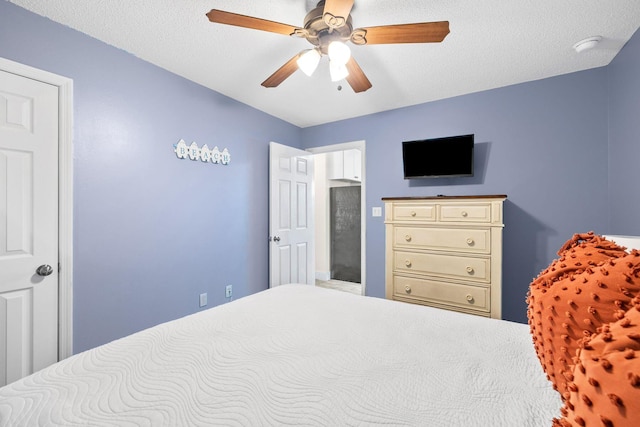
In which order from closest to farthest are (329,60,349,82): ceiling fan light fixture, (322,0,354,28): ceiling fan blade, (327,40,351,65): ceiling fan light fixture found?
1. (322,0,354,28): ceiling fan blade
2. (327,40,351,65): ceiling fan light fixture
3. (329,60,349,82): ceiling fan light fixture

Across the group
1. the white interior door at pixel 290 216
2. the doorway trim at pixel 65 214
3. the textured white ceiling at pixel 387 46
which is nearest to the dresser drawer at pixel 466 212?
the textured white ceiling at pixel 387 46

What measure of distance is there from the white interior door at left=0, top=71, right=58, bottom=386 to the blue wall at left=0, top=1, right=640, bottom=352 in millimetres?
138

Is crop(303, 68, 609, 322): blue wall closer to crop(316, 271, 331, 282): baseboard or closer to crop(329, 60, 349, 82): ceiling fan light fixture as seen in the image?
crop(329, 60, 349, 82): ceiling fan light fixture

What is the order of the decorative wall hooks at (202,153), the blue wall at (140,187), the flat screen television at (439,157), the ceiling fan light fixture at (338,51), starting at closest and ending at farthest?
the ceiling fan light fixture at (338,51) < the blue wall at (140,187) < the decorative wall hooks at (202,153) < the flat screen television at (439,157)

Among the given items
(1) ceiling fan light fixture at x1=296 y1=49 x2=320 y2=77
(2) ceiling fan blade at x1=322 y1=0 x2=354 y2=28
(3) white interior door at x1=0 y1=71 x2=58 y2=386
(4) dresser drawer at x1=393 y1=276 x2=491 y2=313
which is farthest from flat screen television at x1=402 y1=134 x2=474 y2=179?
(3) white interior door at x1=0 y1=71 x2=58 y2=386

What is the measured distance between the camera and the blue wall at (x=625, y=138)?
1.90 meters

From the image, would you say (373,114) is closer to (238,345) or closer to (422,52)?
(422,52)

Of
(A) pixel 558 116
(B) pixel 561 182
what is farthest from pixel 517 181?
(A) pixel 558 116

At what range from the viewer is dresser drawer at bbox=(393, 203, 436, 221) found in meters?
2.53

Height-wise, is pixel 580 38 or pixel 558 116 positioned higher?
pixel 580 38

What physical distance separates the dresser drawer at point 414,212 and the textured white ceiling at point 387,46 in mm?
1187

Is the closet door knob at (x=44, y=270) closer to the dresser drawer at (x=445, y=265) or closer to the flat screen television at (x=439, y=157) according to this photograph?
the dresser drawer at (x=445, y=265)

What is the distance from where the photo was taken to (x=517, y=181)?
268 cm

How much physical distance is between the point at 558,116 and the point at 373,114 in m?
1.81
